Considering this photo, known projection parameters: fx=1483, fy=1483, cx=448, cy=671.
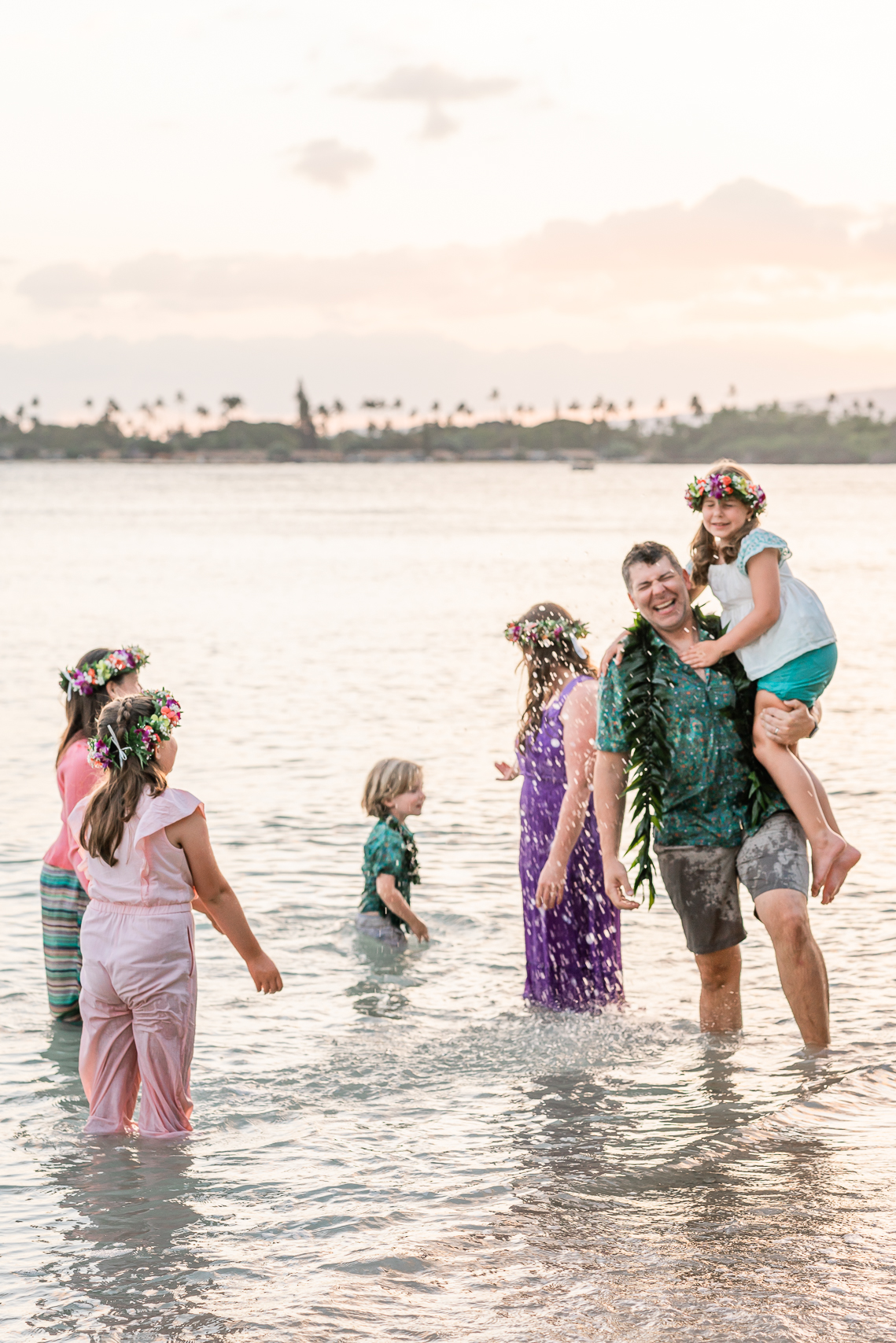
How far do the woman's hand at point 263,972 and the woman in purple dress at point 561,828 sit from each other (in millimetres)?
1510

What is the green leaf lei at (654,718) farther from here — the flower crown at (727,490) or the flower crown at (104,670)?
the flower crown at (104,670)

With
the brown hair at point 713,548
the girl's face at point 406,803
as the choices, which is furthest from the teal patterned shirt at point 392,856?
the brown hair at point 713,548

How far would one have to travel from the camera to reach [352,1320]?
4.50 meters

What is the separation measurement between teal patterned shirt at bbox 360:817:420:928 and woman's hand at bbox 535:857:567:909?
6.54 ft

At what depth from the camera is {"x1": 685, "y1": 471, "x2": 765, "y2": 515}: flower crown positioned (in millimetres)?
6117

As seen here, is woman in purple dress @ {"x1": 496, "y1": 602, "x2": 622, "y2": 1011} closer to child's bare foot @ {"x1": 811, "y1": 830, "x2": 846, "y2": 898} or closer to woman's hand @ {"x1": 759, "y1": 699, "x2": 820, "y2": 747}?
woman's hand @ {"x1": 759, "y1": 699, "x2": 820, "y2": 747}

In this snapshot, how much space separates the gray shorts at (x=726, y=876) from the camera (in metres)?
5.92

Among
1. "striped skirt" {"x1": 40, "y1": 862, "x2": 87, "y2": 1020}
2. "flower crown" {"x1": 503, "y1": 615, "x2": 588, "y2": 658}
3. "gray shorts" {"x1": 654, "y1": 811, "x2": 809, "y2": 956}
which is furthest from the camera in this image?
"striped skirt" {"x1": 40, "y1": 862, "x2": 87, "y2": 1020}

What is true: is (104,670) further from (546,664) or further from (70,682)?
(546,664)

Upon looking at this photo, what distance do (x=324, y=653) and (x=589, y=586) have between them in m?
22.3

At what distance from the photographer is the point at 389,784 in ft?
28.2

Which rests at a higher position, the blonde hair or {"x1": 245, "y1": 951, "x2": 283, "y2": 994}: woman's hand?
the blonde hair

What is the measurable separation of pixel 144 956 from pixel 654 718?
7.19 ft

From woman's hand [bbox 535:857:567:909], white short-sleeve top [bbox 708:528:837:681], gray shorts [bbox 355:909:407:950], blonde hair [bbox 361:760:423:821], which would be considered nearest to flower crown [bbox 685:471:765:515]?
white short-sleeve top [bbox 708:528:837:681]
